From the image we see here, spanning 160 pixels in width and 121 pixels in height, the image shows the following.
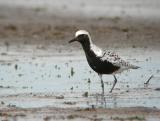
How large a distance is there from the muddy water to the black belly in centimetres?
38

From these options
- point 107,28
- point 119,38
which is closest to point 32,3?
point 107,28

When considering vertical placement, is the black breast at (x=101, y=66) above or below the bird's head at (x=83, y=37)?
below

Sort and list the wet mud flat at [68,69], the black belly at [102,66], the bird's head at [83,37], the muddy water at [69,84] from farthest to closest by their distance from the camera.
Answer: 1. the bird's head at [83,37]
2. the black belly at [102,66]
3. the muddy water at [69,84]
4. the wet mud flat at [68,69]

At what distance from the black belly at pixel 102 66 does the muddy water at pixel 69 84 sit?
38 cm

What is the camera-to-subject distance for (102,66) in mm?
14648

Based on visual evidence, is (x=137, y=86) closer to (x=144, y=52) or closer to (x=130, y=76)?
(x=130, y=76)

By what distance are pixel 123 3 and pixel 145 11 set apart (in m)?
2.63

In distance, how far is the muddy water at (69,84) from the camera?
13719 mm

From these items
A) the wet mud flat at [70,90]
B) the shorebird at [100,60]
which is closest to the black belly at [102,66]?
the shorebird at [100,60]

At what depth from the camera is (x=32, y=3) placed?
32688 millimetres

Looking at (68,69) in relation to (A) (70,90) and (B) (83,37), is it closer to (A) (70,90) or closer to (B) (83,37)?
(A) (70,90)

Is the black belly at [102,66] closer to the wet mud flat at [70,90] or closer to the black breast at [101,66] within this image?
the black breast at [101,66]

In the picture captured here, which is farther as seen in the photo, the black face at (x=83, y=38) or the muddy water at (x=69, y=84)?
the black face at (x=83, y=38)

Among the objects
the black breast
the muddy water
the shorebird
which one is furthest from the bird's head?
the muddy water
